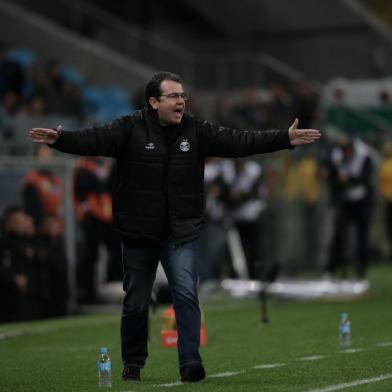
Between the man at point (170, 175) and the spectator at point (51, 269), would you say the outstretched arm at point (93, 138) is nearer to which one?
the man at point (170, 175)

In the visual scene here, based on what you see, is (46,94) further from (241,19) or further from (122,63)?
(241,19)

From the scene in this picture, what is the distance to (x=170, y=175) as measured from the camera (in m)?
9.82

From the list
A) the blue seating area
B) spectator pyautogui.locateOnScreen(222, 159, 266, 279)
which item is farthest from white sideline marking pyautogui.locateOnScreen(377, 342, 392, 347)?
the blue seating area

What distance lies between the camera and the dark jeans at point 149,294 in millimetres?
9828

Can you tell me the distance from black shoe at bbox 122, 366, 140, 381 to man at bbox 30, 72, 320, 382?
46 cm

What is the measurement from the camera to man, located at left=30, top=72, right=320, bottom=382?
979 centimetres

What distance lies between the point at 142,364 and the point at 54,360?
210cm

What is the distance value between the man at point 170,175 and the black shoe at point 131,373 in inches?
18.2

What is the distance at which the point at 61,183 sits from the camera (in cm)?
1922

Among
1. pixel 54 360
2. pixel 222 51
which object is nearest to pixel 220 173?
pixel 54 360

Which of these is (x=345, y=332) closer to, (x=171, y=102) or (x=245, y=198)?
(x=171, y=102)

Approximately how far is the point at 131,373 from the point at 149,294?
0.57 m

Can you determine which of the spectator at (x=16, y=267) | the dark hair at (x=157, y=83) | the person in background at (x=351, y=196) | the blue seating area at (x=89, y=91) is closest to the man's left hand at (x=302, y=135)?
the dark hair at (x=157, y=83)

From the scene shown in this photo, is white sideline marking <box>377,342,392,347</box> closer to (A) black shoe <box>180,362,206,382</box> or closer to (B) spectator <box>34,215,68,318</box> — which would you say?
(A) black shoe <box>180,362,206,382</box>
